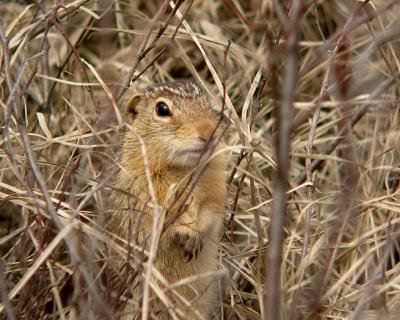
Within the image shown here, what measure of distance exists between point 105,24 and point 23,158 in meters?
1.43

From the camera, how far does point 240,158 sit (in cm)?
371

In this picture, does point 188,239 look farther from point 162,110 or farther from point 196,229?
point 162,110

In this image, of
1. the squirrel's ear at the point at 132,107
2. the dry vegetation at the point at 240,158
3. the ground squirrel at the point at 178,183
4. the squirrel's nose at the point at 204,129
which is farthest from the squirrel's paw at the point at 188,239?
the squirrel's ear at the point at 132,107

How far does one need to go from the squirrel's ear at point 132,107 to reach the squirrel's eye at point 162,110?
0.70 feet

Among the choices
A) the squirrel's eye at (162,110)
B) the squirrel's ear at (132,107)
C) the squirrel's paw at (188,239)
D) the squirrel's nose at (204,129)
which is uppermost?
the squirrel's ear at (132,107)

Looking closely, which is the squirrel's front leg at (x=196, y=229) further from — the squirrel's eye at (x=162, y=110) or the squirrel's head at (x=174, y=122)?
the squirrel's eye at (x=162, y=110)

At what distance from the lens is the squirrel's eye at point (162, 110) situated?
11.5 feet

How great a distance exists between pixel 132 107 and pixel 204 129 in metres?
0.67

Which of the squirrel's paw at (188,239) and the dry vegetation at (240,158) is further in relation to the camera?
the squirrel's paw at (188,239)

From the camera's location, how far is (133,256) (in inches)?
116

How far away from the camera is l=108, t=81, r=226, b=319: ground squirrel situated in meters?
3.23

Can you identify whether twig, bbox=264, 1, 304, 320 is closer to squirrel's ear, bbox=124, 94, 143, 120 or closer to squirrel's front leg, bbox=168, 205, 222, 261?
squirrel's front leg, bbox=168, 205, 222, 261

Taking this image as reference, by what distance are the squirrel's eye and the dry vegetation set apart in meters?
0.22

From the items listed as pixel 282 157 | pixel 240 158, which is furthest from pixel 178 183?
pixel 282 157
